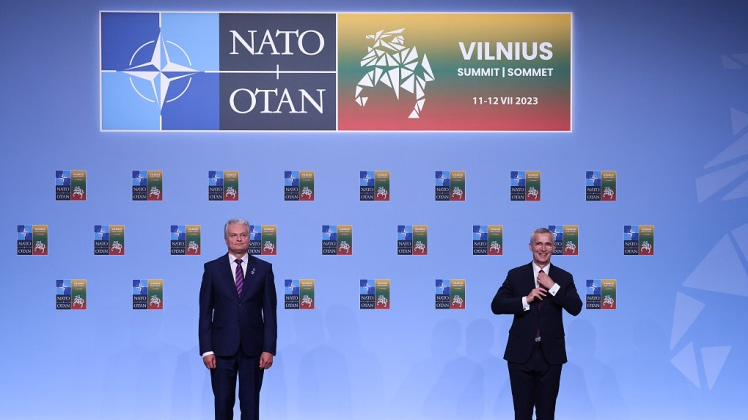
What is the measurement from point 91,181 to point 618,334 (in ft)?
12.7

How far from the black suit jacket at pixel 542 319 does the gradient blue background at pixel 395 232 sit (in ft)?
3.94

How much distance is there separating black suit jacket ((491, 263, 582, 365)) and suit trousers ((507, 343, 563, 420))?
0.12 ft

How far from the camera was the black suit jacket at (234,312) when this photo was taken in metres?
4.75

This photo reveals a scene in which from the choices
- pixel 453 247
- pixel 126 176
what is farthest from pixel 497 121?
pixel 126 176

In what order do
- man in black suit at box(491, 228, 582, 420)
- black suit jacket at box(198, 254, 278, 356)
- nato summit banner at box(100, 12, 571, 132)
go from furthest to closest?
nato summit banner at box(100, 12, 571, 132) → black suit jacket at box(198, 254, 278, 356) → man in black suit at box(491, 228, 582, 420)

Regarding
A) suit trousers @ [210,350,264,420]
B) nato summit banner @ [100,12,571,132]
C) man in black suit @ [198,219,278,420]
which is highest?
nato summit banner @ [100,12,571,132]

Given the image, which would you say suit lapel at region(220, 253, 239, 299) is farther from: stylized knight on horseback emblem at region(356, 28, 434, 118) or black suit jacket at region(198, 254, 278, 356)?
stylized knight on horseback emblem at region(356, 28, 434, 118)

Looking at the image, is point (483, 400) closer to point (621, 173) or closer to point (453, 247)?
point (453, 247)

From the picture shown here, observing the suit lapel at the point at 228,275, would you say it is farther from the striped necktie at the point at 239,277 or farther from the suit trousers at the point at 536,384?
the suit trousers at the point at 536,384

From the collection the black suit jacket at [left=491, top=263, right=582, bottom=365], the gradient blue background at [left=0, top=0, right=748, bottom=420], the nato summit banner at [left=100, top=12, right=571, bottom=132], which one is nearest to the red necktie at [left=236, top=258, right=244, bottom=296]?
the gradient blue background at [left=0, top=0, right=748, bottom=420]

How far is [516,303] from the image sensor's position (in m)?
4.60

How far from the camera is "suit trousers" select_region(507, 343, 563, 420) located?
4.55 m

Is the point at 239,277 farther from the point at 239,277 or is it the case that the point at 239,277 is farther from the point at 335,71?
the point at 335,71

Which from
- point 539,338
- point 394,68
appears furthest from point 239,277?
point 394,68
